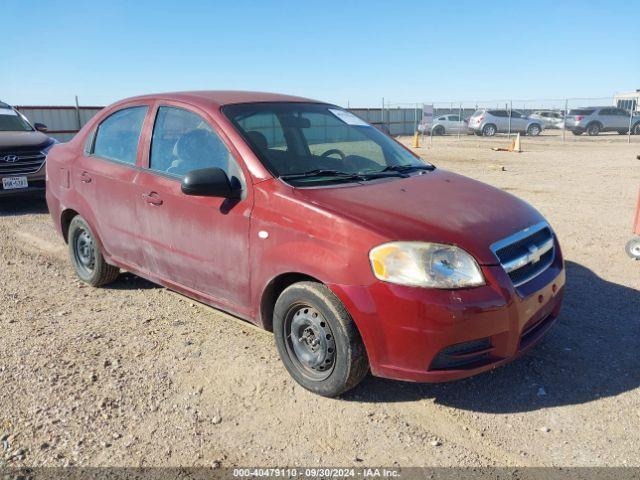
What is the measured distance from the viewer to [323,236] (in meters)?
2.99

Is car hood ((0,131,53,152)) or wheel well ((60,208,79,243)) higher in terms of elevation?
car hood ((0,131,53,152))

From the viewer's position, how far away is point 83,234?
16.6 feet

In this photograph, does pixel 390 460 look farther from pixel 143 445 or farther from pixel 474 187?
pixel 474 187

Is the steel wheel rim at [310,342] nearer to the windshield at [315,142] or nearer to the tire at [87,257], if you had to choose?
the windshield at [315,142]

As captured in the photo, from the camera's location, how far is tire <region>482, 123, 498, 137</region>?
108 feet

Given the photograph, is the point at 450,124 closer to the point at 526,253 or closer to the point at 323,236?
the point at 526,253

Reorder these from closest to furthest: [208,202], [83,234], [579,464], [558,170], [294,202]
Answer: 1. [579,464]
2. [294,202]
3. [208,202]
4. [83,234]
5. [558,170]

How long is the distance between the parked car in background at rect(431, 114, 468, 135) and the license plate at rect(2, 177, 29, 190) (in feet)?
100.0

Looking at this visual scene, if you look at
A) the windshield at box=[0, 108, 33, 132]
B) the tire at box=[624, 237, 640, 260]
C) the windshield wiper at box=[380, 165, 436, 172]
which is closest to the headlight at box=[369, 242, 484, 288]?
the windshield wiper at box=[380, 165, 436, 172]

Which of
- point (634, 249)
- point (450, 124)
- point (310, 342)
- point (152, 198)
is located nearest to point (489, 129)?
point (450, 124)

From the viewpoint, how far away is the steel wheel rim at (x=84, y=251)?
496 centimetres

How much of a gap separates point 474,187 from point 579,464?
184cm

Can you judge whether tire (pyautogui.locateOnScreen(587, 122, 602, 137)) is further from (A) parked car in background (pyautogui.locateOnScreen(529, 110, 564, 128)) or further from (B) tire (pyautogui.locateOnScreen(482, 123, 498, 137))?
(B) tire (pyautogui.locateOnScreen(482, 123, 498, 137))

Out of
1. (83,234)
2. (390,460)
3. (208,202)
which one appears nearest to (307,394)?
(390,460)
